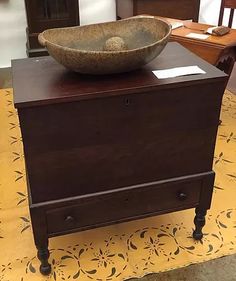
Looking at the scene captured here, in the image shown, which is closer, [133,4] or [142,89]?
[142,89]

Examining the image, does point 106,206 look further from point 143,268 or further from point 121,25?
point 121,25

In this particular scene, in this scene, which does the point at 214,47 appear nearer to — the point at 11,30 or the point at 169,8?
the point at 169,8

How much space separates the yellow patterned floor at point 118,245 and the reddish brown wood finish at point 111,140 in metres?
0.12

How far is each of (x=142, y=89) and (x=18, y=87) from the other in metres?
0.39

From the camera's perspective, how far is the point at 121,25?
56.3 inches

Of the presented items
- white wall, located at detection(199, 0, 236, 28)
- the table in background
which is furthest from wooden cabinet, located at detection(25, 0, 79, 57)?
white wall, located at detection(199, 0, 236, 28)

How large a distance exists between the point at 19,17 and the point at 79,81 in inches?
96.3

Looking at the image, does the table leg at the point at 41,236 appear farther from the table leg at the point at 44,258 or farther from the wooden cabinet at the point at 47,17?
the wooden cabinet at the point at 47,17

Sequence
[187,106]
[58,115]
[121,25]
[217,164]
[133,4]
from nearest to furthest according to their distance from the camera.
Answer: [58,115] → [187,106] → [121,25] → [217,164] → [133,4]

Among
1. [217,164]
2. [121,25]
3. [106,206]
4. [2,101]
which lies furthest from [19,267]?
[2,101]

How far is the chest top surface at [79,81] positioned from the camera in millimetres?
1097

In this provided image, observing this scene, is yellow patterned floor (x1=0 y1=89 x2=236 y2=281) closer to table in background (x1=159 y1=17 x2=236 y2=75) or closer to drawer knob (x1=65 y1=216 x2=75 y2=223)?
drawer knob (x1=65 y1=216 x2=75 y2=223)

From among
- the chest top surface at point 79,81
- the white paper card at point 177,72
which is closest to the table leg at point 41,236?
the chest top surface at point 79,81

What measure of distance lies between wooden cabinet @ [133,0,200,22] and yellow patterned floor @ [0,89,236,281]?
1.83 m
